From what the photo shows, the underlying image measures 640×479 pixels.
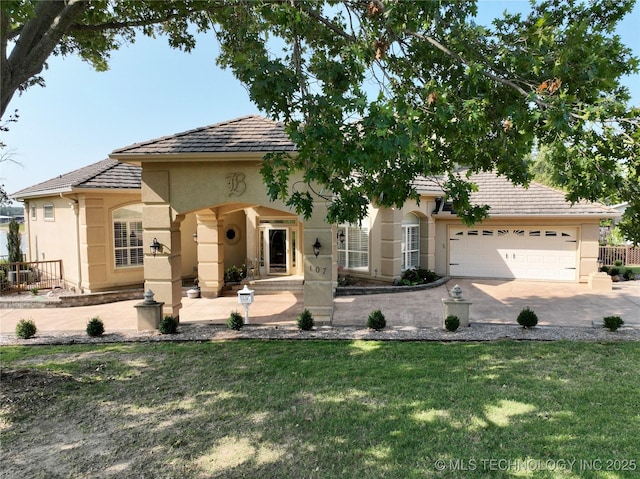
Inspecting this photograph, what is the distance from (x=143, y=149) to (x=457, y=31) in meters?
8.16

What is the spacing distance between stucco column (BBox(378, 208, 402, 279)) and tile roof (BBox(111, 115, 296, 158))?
6.90 metres

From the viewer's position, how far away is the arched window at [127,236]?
15352mm

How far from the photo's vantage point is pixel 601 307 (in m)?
12.2

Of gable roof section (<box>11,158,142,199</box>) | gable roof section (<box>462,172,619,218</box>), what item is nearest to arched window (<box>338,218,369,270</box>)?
gable roof section (<box>462,172,619,218</box>)

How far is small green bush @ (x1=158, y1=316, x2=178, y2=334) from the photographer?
32.0 feet

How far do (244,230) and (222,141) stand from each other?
26.6ft

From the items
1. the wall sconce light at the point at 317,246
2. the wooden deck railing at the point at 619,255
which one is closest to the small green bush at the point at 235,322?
the wall sconce light at the point at 317,246

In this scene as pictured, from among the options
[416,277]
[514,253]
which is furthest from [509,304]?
[514,253]

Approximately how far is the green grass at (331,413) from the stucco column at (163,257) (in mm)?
2503

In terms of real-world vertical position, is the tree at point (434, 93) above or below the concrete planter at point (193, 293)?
above

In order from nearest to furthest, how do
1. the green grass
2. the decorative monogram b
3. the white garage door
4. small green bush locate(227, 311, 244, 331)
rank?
1. the green grass
2. small green bush locate(227, 311, 244, 331)
3. the decorative monogram b
4. the white garage door

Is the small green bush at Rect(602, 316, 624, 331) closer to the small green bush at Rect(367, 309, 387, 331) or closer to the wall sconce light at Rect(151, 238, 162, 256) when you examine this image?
the small green bush at Rect(367, 309, 387, 331)

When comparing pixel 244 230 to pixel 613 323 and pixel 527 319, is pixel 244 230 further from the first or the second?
pixel 613 323

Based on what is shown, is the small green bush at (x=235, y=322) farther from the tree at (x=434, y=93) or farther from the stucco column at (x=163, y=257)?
the tree at (x=434, y=93)
